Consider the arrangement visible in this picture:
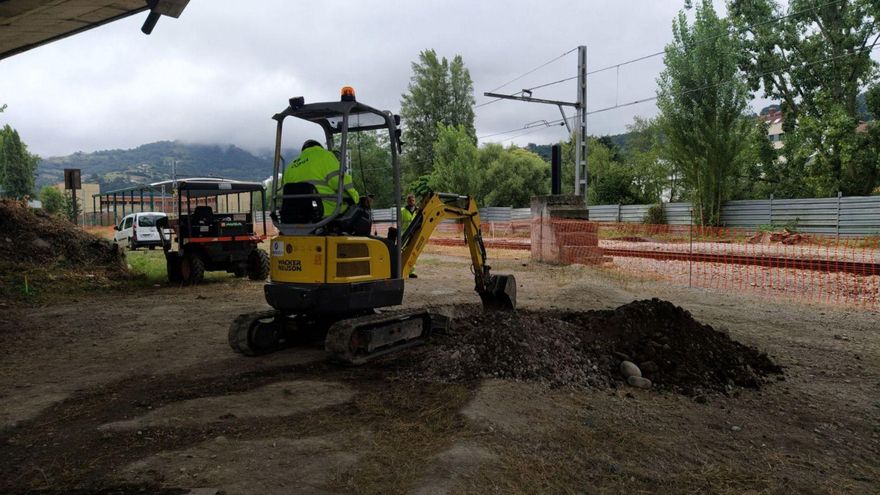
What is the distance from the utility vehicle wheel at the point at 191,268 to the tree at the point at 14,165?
6214 centimetres

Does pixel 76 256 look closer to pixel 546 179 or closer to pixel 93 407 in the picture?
pixel 93 407

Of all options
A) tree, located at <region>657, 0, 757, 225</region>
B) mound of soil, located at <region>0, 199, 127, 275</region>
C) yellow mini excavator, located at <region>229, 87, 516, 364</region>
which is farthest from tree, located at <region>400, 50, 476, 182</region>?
yellow mini excavator, located at <region>229, 87, 516, 364</region>

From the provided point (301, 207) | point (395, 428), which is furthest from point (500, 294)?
point (395, 428)

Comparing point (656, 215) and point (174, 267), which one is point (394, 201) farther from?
point (656, 215)

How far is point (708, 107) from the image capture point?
29156mm

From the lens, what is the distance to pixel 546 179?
5328 centimetres

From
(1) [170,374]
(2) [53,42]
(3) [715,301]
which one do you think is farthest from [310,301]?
(2) [53,42]

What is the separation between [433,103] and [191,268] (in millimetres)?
42969

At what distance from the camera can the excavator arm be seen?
23.9 ft

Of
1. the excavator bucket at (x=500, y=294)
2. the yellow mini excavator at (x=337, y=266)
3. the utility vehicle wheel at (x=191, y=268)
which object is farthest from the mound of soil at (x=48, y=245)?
the excavator bucket at (x=500, y=294)

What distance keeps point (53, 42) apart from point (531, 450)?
12.4 metres

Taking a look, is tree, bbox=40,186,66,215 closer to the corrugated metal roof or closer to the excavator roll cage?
the corrugated metal roof

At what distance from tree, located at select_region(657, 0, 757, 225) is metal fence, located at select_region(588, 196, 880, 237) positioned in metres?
0.93

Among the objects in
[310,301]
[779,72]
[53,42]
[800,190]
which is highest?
[779,72]
